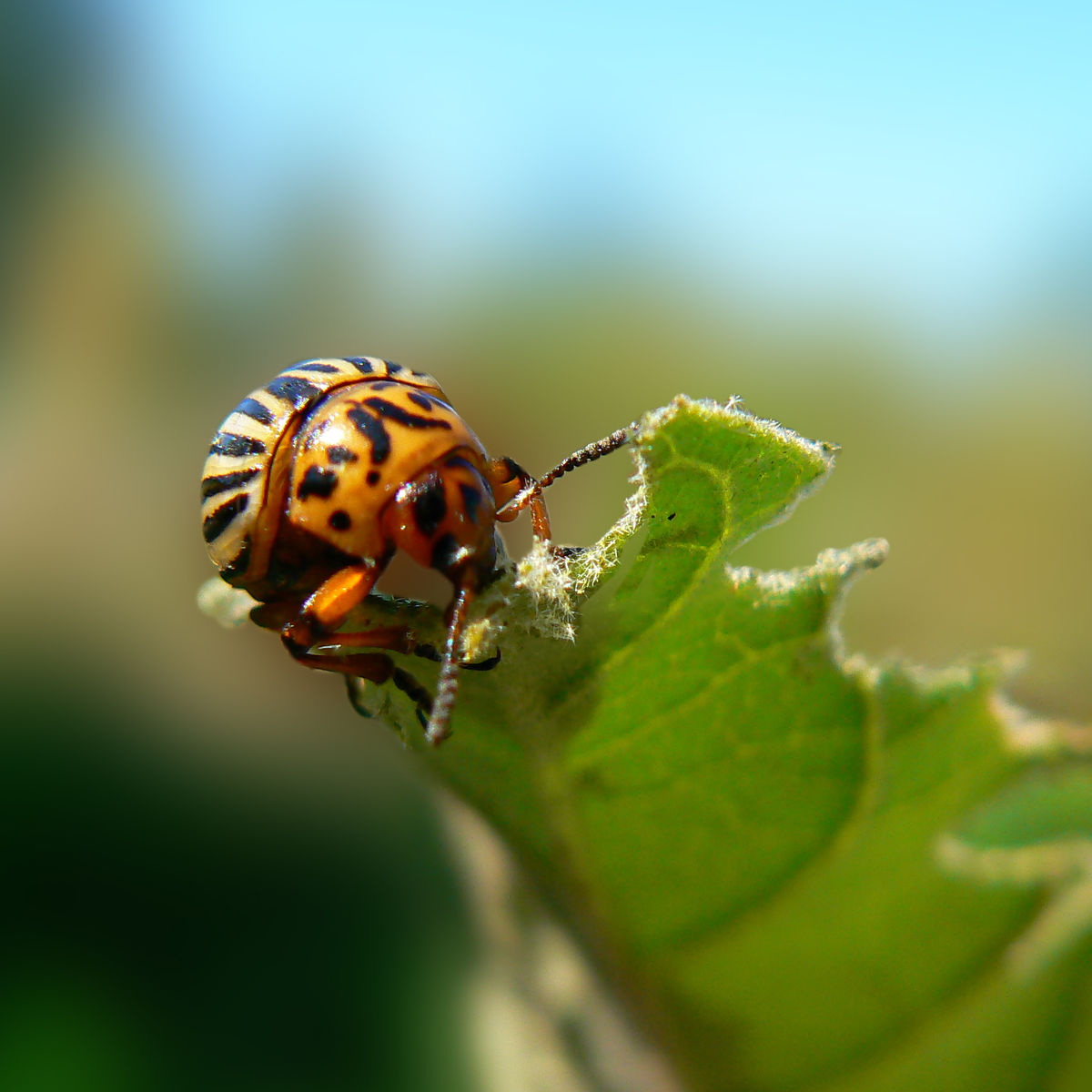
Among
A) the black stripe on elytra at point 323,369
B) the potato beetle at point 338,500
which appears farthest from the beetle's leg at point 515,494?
the black stripe on elytra at point 323,369

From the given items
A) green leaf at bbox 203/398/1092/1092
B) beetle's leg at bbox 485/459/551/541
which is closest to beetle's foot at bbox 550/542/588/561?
green leaf at bbox 203/398/1092/1092

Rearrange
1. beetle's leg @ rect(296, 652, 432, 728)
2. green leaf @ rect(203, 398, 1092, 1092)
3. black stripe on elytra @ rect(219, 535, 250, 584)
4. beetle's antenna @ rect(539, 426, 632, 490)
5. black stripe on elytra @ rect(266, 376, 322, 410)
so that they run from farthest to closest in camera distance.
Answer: black stripe on elytra @ rect(266, 376, 322, 410) < black stripe on elytra @ rect(219, 535, 250, 584) < beetle's antenna @ rect(539, 426, 632, 490) < beetle's leg @ rect(296, 652, 432, 728) < green leaf @ rect(203, 398, 1092, 1092)

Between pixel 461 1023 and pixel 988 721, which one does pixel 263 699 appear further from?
pixel 988 721

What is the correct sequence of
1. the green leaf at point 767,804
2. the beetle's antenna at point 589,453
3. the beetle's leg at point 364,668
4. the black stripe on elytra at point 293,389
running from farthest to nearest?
the black stripe on elytra at point 293,389 < the beetle's antenna at point 589,453 < the beetle's leg at point 364,668 < the green leaf at point 767,804

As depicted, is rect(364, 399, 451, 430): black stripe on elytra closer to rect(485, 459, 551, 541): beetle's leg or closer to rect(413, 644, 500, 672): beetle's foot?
rect(485, 459, 551, 541): beetle's leg

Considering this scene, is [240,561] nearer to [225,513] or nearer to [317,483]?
[225,513]

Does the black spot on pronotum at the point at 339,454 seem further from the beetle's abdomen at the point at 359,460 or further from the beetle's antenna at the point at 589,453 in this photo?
the beetle's antenna at the point at 589,453
